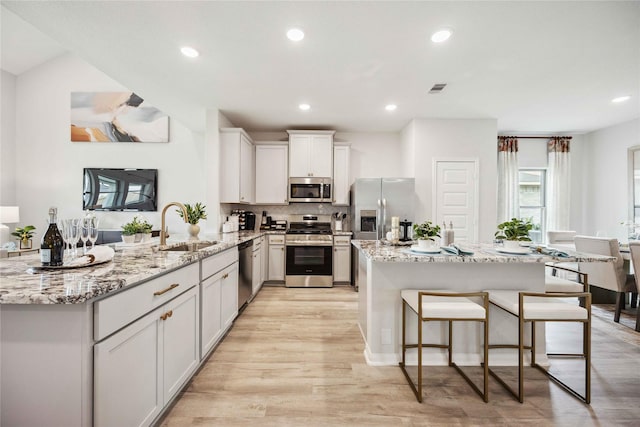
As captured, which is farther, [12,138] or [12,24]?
[12,138]

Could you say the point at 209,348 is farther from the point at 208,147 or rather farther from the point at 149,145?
the point at 149,145

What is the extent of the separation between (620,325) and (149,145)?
294 inches

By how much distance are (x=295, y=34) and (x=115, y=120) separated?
192 inches

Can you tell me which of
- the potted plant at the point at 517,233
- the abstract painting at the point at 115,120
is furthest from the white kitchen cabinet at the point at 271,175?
the potted plant at the point at 517,233

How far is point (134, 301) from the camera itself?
132 cm

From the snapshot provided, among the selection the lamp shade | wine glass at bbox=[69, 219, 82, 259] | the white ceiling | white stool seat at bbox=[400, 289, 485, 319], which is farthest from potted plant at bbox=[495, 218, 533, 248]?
the lamp shade

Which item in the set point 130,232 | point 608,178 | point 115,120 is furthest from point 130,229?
point 608,178

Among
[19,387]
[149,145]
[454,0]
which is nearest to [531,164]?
[454,0]

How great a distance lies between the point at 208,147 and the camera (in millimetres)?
4105

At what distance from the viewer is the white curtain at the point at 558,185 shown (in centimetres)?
544

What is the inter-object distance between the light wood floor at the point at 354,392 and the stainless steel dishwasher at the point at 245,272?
612 mm

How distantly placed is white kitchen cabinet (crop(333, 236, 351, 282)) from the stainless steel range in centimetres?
11

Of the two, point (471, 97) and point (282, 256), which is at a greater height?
point (471, 97)

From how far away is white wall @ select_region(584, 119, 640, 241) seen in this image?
482cm
